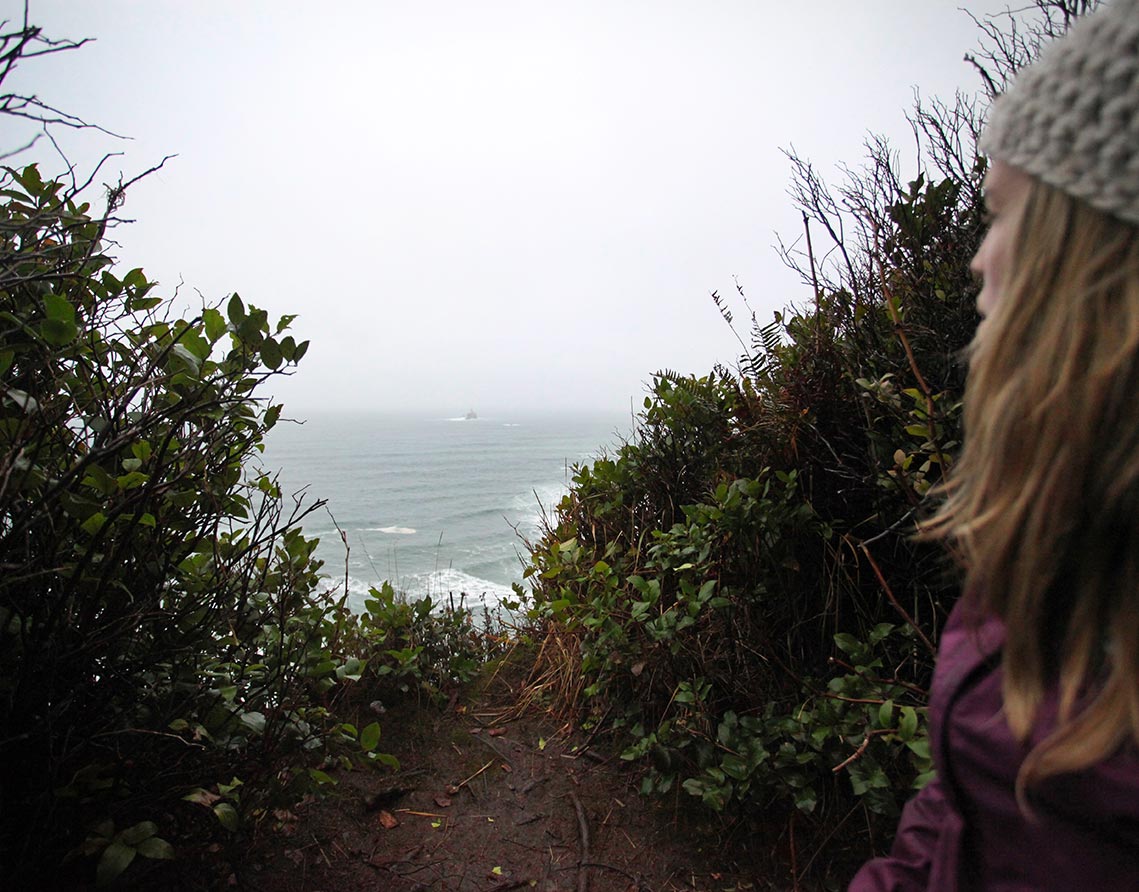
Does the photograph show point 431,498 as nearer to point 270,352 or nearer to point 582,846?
point 582,846

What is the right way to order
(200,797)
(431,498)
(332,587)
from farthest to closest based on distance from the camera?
1. (431,498)
2. (332,587)
3. (200,797)

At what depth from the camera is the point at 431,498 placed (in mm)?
23016

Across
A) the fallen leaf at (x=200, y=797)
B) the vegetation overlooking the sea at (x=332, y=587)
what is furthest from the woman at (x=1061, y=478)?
the fallen leaf at (x=200, y=797)

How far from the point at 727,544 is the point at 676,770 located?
0.95 m

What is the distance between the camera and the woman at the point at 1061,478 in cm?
58

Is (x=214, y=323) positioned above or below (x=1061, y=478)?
above

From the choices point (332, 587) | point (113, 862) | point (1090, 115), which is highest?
point (1090, 115)

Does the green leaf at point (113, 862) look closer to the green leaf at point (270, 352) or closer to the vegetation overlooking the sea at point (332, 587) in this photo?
the vegetation overlooking the sea at point (332, 587)

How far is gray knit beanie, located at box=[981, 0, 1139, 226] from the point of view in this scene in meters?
0.56

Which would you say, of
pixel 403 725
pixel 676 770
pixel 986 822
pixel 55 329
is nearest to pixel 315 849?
pixel 403 725

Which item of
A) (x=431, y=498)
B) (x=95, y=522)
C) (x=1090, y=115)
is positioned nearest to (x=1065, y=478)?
(x=1090, y=115)

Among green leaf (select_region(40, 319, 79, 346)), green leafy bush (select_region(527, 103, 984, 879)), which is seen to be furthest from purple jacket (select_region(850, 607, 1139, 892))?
green leaf (select_region(40, 319, 79, 346))

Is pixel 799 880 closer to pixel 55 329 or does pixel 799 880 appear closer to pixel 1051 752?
pixel 1051 752

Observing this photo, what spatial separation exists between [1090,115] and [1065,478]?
38cm
